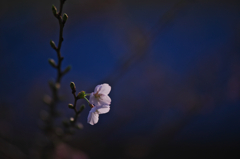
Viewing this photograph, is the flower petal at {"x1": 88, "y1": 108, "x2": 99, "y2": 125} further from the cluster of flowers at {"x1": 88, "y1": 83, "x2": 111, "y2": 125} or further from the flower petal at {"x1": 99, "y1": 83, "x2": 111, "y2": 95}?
the flower petal at {"x1": 99, "y1": 83, "x2": 111, "y2": 95}

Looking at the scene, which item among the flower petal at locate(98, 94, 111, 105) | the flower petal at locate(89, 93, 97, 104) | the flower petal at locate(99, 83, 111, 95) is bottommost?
the flower petal at locate(89, 93, 97, 104)

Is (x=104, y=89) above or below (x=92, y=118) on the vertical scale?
above

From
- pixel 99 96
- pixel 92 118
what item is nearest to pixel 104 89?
pixel 99 96

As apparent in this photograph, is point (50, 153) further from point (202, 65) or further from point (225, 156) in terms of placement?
point (225, 156)

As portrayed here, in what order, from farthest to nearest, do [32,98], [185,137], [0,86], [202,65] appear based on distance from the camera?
[185,137] → [32,98] → [202,65] → [0,86]

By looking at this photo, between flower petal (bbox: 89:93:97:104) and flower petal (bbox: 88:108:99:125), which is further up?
flower petal (bbox: 89:93:97:104)

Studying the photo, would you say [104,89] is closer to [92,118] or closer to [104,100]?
[104,100]

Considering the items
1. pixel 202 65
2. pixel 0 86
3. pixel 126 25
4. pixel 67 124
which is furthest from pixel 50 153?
pixel 202 65

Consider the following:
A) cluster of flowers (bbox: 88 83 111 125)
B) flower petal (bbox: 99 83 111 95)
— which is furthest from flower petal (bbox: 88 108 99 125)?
flower petal (bbox: 99 83 111 95)

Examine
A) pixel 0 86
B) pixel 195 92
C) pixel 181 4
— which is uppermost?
pixel 195 92

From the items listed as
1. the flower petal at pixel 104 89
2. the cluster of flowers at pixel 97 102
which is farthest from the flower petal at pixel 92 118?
the flower petal at pixel 104 89

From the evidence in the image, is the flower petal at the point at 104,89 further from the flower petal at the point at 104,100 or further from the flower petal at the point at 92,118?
the flower petal at the point at 92,118
